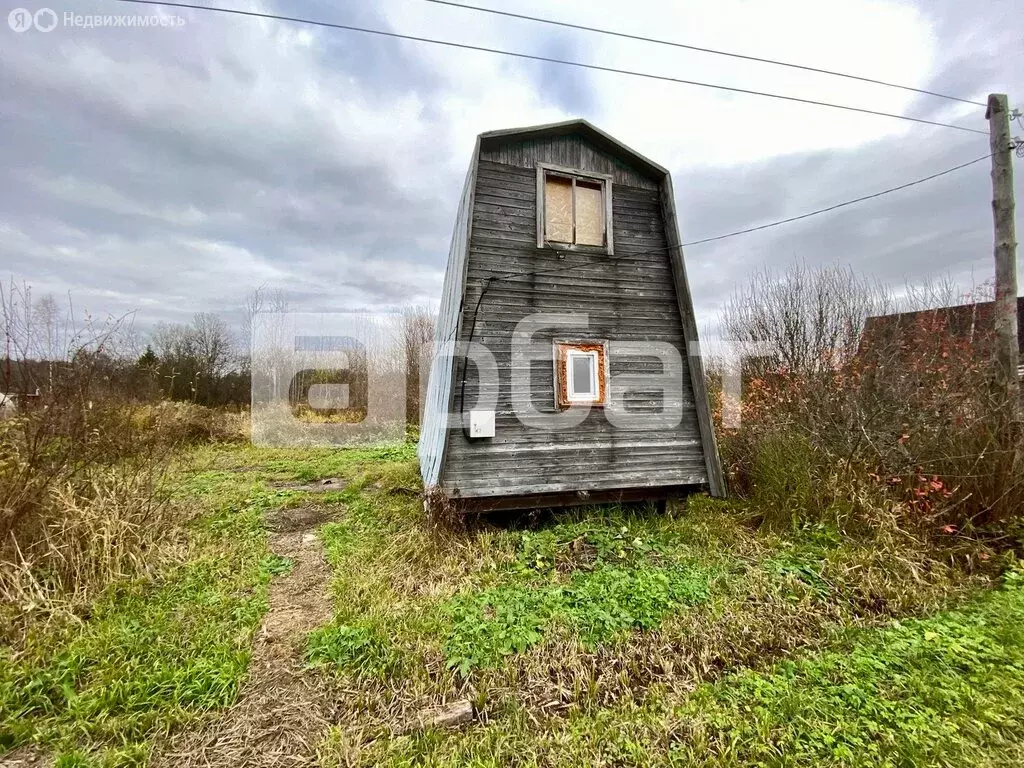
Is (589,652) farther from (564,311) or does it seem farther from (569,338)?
(564,311)

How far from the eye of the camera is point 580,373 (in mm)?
6043

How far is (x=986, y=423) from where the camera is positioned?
530 cm

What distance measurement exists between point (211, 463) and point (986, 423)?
48.6 ft

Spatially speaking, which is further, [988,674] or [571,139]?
[571,139]

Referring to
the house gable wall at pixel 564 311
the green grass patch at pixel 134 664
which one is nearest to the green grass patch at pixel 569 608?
the house gable wall at pixel 564 311

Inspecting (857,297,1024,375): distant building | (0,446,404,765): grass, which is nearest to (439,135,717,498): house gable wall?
(0,446,404,765): grass

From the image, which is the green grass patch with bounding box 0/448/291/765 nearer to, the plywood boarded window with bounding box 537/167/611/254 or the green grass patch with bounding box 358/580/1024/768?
the green grass patch with bounding box 358/580/1024/768

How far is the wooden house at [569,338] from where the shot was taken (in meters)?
5.62

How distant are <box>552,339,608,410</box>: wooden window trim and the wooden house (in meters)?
0.02

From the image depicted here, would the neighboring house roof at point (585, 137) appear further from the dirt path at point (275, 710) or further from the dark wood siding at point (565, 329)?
the dirt path at point (275, 710)

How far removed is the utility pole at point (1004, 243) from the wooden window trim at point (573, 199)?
4.79m

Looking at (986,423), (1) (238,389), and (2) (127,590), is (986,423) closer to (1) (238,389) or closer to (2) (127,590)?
(2) (127,590)

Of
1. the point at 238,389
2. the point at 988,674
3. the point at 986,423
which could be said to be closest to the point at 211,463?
the point at 238,389

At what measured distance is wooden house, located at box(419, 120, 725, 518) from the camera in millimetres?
5621
